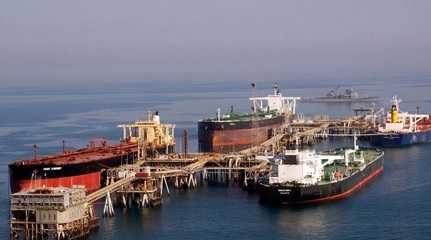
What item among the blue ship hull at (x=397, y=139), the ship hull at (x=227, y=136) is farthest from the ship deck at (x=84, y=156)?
the blue ship hull at (x=397, y=139)

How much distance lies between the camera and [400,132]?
79625 millimetres

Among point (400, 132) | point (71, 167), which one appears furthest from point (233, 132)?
point (71, 167)

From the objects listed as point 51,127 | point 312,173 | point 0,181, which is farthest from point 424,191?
point 51,127

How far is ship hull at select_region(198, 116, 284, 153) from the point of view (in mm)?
74656

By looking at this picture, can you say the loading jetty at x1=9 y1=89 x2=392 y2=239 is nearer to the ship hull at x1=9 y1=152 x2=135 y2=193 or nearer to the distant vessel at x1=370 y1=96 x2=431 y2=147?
the ship hull at x1=9 y1=152 x2=135 y2=193

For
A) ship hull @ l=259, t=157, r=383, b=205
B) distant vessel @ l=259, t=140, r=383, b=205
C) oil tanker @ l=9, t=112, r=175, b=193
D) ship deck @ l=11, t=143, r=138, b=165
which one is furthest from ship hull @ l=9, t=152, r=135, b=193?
ship hull @ l=259, t=157, r=383, b=205

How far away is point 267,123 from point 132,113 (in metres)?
47.0

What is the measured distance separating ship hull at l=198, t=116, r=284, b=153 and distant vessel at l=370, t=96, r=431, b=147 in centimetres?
1192

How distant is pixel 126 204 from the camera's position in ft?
150

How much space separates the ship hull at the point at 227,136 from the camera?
245 ft

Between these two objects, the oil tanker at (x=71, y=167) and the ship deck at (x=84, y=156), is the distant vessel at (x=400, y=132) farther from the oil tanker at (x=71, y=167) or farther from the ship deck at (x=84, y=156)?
the ship deck at (x=84, y=156)

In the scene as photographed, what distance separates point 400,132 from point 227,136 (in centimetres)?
1724

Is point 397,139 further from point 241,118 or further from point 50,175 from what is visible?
point 50,175

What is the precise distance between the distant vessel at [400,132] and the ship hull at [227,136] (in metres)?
11.9
